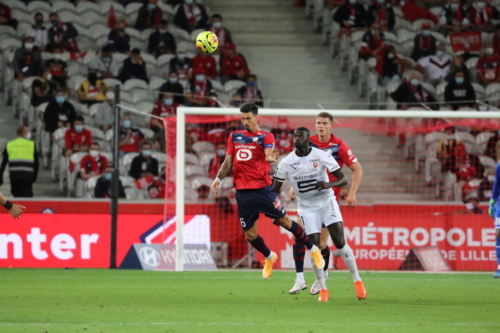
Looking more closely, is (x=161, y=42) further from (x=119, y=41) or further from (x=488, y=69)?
(x=488, y=69)

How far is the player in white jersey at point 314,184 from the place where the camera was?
10016 millimetres

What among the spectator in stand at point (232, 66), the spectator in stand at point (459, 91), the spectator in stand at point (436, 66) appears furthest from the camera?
the spectator in stand at point (436, 66)

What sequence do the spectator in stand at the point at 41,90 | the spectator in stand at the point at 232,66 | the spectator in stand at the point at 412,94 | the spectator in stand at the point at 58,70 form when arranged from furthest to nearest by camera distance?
1. the spectator in stand at the point at 232,66
2. the spectator in stand at the point at 412,94
3. the spectator in stand at the point at 58,70
4. the spectator in stand at the point at 41,90

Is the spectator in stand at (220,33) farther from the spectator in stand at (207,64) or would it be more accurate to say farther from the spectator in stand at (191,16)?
the spectator in stand at (207,64)

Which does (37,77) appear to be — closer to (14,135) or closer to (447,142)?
(14,135)

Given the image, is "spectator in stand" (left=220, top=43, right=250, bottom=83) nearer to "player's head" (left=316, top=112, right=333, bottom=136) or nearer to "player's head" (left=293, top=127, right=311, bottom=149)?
"player's head" (left=316, top=112, right=333, bottom=136)

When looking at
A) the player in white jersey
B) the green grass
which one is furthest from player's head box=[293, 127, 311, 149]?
the green grass

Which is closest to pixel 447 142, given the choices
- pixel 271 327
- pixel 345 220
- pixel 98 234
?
pixel 345 220

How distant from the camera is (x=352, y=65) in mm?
24000

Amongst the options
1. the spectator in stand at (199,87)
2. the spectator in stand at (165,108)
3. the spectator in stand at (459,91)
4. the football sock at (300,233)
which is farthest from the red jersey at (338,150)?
the spectator in stand at (459,91)

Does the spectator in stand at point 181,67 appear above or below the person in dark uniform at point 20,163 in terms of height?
above

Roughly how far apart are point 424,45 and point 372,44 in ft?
5.02

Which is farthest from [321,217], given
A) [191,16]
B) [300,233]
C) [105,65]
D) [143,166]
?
[191,16]

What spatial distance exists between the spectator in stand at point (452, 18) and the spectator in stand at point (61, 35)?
10685 mm
